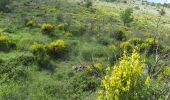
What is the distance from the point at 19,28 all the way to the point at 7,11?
13.1 metres

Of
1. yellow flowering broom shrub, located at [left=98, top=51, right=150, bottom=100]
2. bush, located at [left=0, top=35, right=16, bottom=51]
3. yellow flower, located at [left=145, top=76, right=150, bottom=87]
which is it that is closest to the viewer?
yellow flower, located at [left=145, top=76, right=150, bottom=87]

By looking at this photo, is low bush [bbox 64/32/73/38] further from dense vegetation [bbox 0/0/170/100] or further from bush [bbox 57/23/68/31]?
bush [bbox 57/23/68/31]

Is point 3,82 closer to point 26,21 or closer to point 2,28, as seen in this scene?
point 2,28

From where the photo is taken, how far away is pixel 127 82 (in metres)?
14.5

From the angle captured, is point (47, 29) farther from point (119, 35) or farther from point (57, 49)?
point (119, 35)

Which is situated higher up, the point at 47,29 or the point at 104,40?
the point at 47,29

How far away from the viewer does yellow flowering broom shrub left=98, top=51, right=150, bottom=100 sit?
1466 cm

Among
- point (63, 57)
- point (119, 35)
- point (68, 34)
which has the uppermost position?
point (68, 34)

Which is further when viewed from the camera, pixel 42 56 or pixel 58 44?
pixel 58 44

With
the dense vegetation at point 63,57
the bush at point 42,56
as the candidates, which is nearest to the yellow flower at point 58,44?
the dense vegetation at point 63,57

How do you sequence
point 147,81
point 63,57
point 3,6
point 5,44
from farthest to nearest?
point 3,6 < point 63,57 < point 5,44 < point 147,81

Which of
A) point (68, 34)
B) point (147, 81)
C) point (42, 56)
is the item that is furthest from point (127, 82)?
point (68, 34)

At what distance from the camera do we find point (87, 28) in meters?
62.4

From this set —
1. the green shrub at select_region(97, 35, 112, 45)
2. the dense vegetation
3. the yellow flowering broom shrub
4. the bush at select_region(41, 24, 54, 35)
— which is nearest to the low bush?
the dense vegetation
